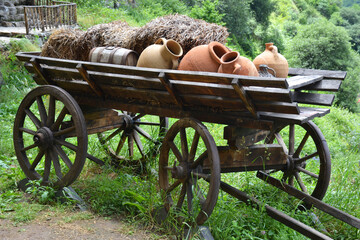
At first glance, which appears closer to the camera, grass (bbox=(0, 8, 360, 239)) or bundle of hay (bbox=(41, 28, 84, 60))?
grass (bbox=(0, 8, 360, 239))

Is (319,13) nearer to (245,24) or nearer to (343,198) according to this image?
(245,24)

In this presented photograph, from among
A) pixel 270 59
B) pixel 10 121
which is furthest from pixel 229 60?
pixel 10 121

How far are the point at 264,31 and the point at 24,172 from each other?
28.8 m

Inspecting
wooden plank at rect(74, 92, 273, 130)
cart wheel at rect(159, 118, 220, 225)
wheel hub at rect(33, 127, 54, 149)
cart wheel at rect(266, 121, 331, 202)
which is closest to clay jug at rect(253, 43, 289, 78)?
cart wheel at rect(266, 121, 331, 202)

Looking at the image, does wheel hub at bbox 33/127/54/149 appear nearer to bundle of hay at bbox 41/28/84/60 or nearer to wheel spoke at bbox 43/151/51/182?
wheel spoke at bbox 43/151/51/182

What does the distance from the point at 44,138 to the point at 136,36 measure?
147 cm

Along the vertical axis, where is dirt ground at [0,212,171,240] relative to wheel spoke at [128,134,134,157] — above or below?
below

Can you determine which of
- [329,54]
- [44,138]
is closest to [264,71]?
[44,138]

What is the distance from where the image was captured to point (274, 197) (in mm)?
4492

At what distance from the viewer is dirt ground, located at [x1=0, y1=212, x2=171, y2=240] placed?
3715mm

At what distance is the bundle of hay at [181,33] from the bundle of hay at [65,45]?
2.47 feet

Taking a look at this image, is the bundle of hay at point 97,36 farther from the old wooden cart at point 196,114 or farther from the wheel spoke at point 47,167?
the wheel spoke at point 47,167

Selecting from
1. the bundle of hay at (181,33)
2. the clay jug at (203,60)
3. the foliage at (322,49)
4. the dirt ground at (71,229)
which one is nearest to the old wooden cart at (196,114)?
the clay jug at (203,60)

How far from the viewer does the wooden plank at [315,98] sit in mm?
3271
